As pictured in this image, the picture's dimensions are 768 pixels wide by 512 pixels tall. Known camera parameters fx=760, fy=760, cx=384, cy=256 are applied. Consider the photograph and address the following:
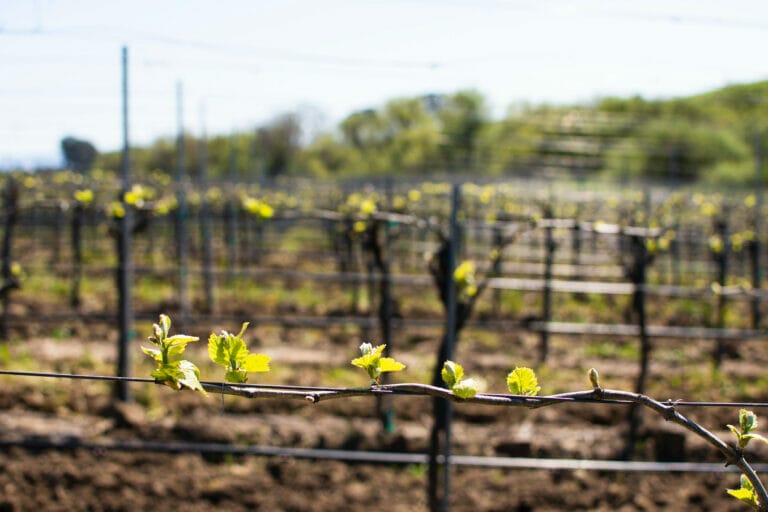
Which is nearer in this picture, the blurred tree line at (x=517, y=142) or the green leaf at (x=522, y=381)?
the green leaf at (x=522, y=381)

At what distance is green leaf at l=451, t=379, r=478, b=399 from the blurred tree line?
50.0 feet

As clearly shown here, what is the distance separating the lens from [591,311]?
8.85m

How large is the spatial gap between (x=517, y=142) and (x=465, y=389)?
62.7ft

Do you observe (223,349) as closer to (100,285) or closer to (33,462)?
(33,462)

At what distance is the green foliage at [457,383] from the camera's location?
49.5 inches

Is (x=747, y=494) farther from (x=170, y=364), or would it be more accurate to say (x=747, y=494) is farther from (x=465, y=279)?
(x=465, y=279)

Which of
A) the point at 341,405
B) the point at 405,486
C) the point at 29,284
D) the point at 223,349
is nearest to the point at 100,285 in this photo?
the point at 29,284

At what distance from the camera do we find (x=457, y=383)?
4.26 ft

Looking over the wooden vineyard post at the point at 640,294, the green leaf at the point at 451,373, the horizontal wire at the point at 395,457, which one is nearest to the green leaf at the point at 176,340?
the green leaf at the point at 451,373

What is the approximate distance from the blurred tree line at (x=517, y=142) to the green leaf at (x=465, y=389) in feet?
50.0

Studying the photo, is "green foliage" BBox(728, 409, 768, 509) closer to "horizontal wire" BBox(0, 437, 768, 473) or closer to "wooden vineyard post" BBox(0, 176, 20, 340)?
"horizontal wire" BBox(0, 437, 768, 473)

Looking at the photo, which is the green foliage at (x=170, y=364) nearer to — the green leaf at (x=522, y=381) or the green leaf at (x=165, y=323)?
the green leaf at (x=165, y=323)

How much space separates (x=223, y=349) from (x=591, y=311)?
8.10 metres

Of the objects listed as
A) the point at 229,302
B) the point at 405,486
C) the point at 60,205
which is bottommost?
the point at 405,486
